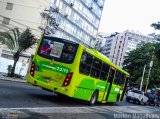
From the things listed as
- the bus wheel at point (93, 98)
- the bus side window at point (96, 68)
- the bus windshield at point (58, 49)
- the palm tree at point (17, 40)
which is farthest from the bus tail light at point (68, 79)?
the palm tree at point (17, 40)

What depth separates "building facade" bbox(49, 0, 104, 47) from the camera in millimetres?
58200

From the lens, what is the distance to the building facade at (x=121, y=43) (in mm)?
153500

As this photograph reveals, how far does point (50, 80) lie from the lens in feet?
51.2

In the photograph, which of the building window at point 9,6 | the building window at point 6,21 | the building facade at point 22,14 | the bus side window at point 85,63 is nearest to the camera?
the bus side window at point 85,63

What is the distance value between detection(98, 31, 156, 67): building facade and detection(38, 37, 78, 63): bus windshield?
128 metres

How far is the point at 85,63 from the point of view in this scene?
16.2 m

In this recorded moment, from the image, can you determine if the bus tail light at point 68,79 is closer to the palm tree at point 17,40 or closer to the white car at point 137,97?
the palm tree at point 17,40

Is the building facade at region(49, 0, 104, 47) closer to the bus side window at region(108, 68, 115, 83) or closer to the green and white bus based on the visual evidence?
the bus side window at region(108, 68, 115, 83)

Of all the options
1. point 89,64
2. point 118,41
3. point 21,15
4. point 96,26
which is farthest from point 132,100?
point 118,41

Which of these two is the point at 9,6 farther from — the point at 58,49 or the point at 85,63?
the point at 85,63

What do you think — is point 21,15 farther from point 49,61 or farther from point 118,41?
point 118,41

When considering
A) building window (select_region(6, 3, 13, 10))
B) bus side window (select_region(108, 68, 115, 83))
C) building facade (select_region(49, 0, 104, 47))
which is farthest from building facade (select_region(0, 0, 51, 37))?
bus side window (select_region(108, 68, 115, 83))

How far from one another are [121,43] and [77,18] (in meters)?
94.2

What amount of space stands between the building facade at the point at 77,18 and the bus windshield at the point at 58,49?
3620 centimetres
